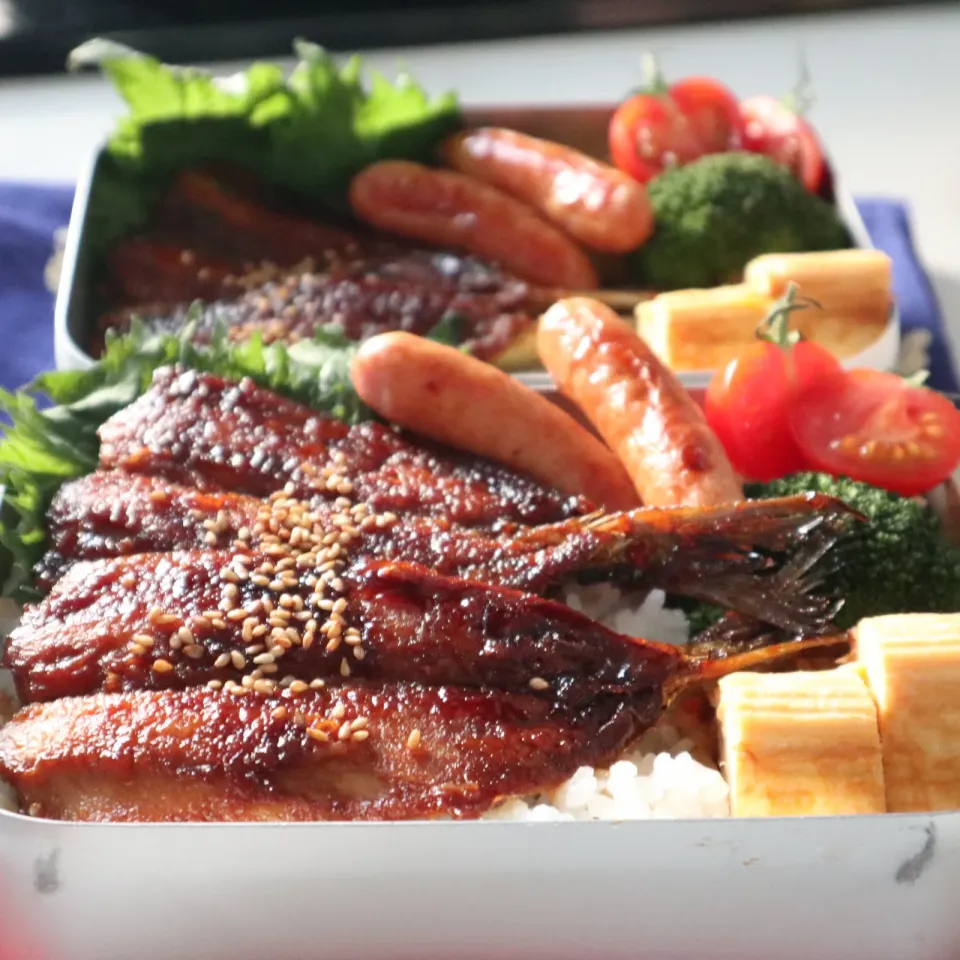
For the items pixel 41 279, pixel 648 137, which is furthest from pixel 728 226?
pixel 41 279

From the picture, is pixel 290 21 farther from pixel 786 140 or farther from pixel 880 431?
pixel 880 431

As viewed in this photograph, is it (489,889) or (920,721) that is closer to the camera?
(489,889)

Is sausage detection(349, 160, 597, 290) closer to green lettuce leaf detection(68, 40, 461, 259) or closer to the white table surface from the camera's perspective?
green lettuce leaf detection(68, 40, 461, 259)

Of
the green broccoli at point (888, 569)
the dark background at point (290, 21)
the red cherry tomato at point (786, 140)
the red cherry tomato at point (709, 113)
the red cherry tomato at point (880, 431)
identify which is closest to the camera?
the green broccoli at point (888, 569)

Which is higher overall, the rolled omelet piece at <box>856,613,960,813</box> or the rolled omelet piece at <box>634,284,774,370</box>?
the rolled omelet piece at <box>634,284,774,370</box>

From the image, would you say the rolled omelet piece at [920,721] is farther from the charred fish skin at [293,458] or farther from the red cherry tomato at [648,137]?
the red cherry tomato at [648,137]

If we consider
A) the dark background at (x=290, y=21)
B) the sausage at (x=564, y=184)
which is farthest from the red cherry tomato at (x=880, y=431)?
the dark background at (x=290, y=21)

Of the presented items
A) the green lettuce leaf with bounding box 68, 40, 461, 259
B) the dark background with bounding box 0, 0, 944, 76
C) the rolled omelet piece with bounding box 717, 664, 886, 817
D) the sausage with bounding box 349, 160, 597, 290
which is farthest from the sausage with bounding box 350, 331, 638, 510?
the dark background with bounding box 0, 0, 944, 76
